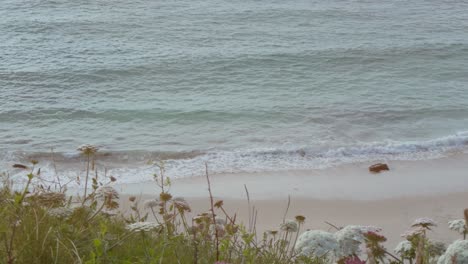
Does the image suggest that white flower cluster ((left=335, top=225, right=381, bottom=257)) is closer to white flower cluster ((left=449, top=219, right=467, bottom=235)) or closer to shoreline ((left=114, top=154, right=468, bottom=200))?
white flower cluster ((left=449, top=219, right=467, bottom=235))

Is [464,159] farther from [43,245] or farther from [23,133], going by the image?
[43,245]

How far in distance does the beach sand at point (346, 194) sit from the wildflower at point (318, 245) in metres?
4.39

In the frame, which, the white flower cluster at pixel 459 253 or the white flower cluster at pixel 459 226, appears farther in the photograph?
the white flower cluster at pixel 459 226

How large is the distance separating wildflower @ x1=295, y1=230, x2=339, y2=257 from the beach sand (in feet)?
14.4

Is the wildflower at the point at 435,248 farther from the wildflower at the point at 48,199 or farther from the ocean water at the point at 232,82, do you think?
the ocean water at the point at 232,82

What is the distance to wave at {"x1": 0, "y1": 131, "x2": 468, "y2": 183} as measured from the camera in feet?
33.9

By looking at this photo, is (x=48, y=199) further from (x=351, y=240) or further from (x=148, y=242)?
(x=351, y=240)

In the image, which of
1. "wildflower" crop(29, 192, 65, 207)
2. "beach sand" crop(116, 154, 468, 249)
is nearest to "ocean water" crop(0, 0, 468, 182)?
"beach sand" crop(116, 154, 468, 249)

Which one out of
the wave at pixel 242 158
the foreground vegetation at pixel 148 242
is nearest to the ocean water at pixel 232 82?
the wave at pixel 242 158

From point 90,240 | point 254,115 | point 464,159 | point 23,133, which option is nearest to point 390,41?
point 254,115

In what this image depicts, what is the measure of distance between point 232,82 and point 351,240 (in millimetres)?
13540

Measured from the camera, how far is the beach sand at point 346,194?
328 inches

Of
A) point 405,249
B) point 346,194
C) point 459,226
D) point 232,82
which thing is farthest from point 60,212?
point 232,82

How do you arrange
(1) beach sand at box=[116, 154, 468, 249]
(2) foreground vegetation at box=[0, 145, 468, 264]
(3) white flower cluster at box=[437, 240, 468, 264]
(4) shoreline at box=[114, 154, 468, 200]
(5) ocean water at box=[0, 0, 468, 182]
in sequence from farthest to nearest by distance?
(5) ocean water at box=[0, 0, 468, 182], (4) shoreline at box=[114, 154, 468, 200], (1) beach sand at box=[116, 154, 468, 249], (2) foreground vegetation at box=[0, 145, 468, 264], (3) white flower cluster at box=[437, 240, 468, 264]
